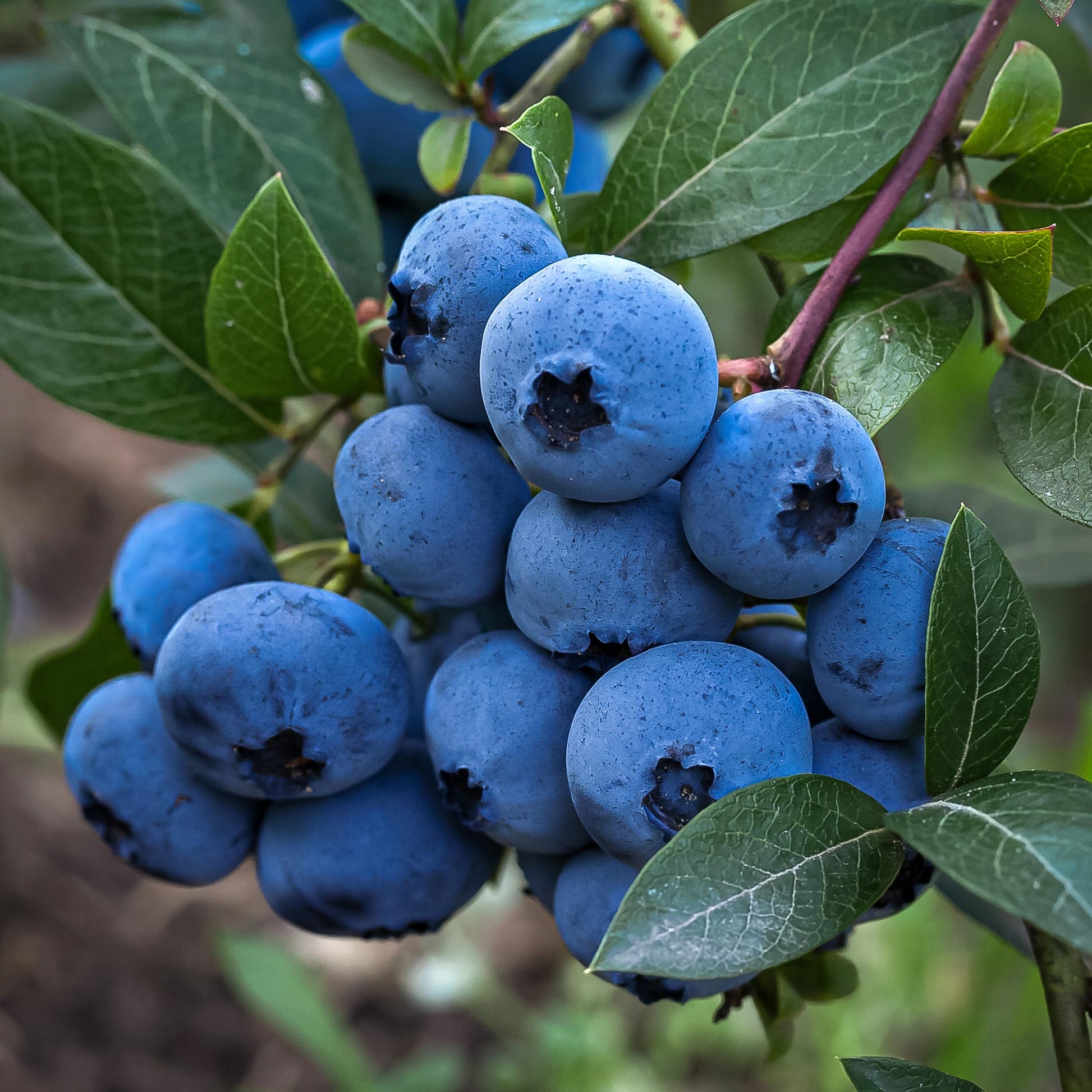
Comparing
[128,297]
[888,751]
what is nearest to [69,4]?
[128,297]

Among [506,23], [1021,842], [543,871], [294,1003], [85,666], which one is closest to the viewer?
[1021,842]

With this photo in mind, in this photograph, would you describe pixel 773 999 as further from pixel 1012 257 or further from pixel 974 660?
pixel 1012 257

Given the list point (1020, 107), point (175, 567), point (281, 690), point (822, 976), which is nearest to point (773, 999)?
point (822, 976)

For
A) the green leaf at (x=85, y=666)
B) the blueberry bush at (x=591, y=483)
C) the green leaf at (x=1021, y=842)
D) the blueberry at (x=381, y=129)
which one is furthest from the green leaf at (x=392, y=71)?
the green leaf at (x=1021, y=842)

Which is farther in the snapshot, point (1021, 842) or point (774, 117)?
point (774, 117)

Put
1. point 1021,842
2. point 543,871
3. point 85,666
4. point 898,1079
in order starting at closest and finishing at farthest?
point 1021,842, point 898,1079, point 543,871, point 85,666

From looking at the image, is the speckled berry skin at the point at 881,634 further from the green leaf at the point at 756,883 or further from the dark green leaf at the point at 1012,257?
the dark green leaf at the point at 1012,257
